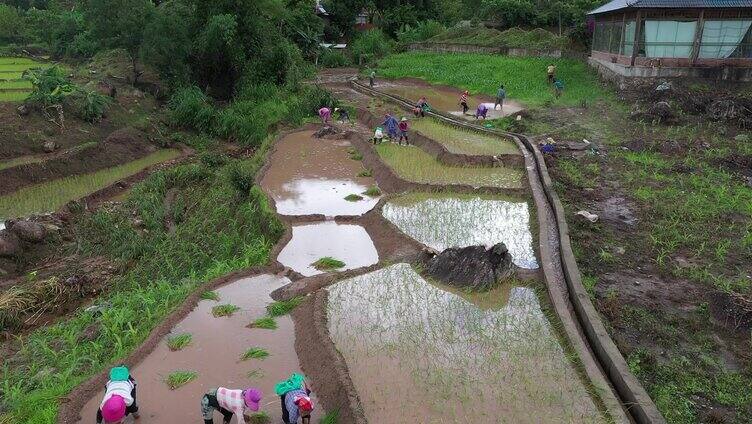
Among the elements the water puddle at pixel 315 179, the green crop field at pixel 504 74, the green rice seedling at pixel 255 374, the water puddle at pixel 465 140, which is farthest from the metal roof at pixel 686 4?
the green rice seedling at pixel 255 374

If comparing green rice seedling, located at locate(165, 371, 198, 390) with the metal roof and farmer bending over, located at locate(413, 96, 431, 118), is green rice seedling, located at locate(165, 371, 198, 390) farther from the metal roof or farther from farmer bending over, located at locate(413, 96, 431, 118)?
the metal roof

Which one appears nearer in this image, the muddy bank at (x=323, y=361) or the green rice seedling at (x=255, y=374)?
A: the muddy bank at (x=323, y=361)

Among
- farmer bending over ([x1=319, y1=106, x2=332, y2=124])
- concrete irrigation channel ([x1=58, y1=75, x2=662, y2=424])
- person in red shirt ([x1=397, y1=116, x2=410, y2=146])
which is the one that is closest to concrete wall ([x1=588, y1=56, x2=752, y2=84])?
person in red shirt ([x1=397, y1=116, x2=410, y2=146])

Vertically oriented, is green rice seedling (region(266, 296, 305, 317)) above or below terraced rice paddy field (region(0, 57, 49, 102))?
below

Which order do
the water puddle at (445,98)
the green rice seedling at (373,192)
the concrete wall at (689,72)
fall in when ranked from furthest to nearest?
the water puddle at (445,98)
the concrete wall at (689,72)
the green rice seedling at (373,192)

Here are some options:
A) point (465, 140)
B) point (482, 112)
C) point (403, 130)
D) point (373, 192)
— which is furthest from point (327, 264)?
point (482, 112)

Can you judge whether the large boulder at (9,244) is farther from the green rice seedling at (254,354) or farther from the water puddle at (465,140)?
the water puddle at (465,140)
